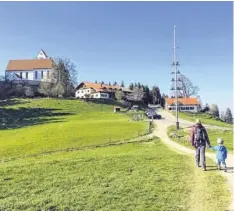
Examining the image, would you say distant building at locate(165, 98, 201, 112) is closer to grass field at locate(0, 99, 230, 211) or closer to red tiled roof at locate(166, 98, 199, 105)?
red tiled roof at locate(166, 98, 199, 105)

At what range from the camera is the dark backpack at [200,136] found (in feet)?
54.1

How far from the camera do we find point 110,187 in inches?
497

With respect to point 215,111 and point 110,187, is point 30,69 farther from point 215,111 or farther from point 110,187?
point 110,187

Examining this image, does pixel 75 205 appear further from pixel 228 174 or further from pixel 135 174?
pixel 228 174

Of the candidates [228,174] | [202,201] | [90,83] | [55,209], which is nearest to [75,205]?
[55,209]

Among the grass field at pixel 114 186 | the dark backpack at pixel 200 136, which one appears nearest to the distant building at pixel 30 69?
the grass field at pixel 114 186

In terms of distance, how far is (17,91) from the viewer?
114 m

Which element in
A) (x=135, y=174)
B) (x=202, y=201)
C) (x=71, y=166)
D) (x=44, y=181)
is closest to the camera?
(x=202, y=201)

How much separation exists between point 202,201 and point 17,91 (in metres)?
109

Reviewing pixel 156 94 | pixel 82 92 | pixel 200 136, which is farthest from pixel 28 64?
pixel 200 136

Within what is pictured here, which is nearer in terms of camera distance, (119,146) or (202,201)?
(202,201)

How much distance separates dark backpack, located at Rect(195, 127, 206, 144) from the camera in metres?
16.5

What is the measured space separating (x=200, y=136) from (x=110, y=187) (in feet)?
19.7

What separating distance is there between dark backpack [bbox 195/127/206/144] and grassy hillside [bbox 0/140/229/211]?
1.46 m
